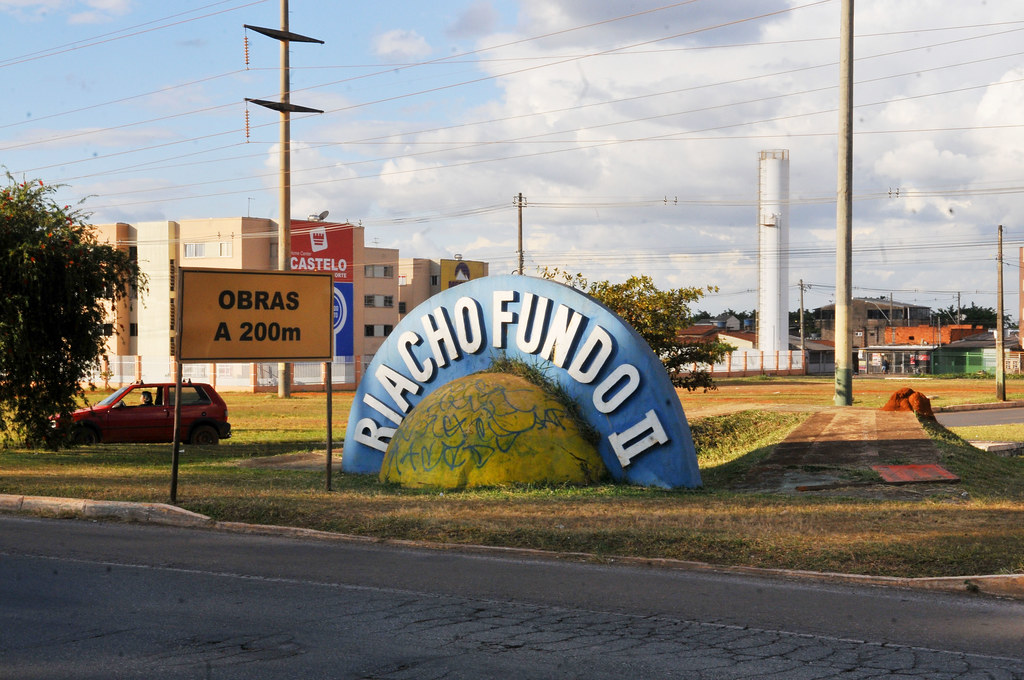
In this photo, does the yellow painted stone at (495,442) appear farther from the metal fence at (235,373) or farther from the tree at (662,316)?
the metal fence at (235,373)

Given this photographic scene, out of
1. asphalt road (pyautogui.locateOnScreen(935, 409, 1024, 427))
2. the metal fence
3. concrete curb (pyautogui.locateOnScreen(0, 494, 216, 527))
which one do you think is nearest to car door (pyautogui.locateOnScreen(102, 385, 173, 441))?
concrete curb (pyautogui.locateOnScreen(0, 494, 216, 527))

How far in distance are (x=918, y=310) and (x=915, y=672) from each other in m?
139

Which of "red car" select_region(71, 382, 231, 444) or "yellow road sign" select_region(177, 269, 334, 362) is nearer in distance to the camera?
"yellow road sign" select_region(177, 269, 334, 362)

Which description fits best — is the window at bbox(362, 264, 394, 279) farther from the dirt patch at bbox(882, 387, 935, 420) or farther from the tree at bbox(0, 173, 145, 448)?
the dirt patch at bbox(882, 387, 935, 420)

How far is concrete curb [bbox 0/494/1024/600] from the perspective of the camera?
27.3ft

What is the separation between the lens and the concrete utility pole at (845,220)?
72.9 ft

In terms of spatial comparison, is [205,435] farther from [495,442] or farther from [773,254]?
[773,254]

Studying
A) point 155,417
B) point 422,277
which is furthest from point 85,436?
point 422,277

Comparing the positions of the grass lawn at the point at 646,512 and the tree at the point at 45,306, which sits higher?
the tree at the point at 45,306

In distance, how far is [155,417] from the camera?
24844 mm

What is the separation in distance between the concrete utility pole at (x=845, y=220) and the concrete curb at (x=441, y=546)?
13859 millimetres

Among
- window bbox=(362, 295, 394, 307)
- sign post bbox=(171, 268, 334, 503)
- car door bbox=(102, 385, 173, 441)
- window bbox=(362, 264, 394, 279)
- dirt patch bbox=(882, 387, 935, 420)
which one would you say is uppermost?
window bbox=(362, 264, 394, 279)

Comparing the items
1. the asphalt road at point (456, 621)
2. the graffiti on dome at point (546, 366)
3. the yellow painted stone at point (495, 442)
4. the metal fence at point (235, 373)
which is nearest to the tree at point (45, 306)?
the graffiti on dome at point (546, 366)

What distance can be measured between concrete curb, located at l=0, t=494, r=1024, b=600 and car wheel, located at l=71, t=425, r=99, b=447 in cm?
1028
